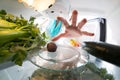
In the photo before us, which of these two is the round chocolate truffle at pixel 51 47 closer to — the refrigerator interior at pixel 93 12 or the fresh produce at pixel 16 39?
the fresh produce at pixel 16 39

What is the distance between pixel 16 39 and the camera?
2.43 feet

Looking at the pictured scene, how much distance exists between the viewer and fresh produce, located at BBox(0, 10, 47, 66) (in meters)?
0.68

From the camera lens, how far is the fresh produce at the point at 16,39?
682 millimetres

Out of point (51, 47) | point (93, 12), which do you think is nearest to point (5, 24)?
point (51, 47)

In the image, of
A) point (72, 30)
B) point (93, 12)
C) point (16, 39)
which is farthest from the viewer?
point (93, 12)

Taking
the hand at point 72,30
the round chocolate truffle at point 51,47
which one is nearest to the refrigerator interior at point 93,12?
the hand at point 72,30

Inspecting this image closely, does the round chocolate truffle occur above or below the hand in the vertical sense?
below

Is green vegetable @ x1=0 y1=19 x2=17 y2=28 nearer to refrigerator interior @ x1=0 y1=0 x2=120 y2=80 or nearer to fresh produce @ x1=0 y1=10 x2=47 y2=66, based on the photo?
fresh produce @ x1=0 y1=10 x2=47 y2=66

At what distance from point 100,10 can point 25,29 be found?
0.55 m

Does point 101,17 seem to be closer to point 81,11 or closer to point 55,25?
point 81,11

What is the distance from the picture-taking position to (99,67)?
2.82 ft

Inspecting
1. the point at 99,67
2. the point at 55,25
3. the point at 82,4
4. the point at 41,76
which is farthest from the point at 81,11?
the point at 41,76

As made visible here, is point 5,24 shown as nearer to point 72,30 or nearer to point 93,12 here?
point 72,30

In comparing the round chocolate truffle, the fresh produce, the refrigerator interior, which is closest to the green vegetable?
the fresh produce
